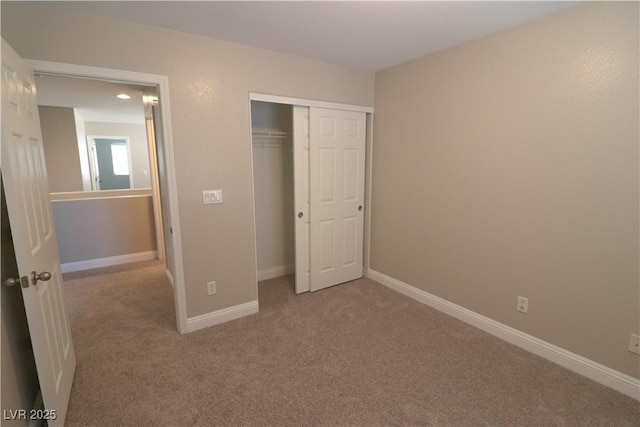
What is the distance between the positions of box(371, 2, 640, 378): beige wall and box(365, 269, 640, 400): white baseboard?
2.3 inches

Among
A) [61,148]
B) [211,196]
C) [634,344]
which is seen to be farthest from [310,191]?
[61,148]

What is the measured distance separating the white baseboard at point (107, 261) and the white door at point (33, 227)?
8.63 ft

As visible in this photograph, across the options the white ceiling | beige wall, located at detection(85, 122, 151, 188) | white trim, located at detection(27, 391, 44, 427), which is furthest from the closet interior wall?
beige wall, located at detection(85, 122, 151, 188)

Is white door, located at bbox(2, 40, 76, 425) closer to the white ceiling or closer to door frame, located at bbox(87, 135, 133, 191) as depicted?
the white ceiling

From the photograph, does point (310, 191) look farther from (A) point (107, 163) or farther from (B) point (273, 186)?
(A) point (107, 163)

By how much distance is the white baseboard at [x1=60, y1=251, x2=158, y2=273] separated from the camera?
393cm

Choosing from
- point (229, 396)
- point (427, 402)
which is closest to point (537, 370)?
point (427, 402)

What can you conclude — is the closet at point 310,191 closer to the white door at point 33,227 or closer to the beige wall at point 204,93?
the beige wall at point 204,93

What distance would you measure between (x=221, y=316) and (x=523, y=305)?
2523 millimetres

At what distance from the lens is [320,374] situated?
79.7 inches

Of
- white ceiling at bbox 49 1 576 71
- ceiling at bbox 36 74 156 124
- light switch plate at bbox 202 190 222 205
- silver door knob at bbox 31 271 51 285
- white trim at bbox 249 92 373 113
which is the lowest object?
silver door knob at bbox 31 271 51 285

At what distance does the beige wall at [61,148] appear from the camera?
16.8ft

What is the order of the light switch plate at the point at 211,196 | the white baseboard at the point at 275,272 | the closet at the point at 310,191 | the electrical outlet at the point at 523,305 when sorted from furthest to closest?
the white baseboard at the point at 275,272, the closet at the point at 310,191, the light switch plate at the point at 211,196, the electrical outlet at the point at 523,305

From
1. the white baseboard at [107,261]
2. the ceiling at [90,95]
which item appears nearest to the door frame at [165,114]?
the ceiling at [90,95]
